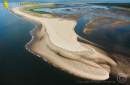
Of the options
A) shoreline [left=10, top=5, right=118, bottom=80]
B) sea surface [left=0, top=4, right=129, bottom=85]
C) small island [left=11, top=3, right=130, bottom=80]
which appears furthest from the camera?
small island [left=11, top=3, right=130, bottom=80]

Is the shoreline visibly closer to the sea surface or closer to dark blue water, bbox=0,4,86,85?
the sea surface

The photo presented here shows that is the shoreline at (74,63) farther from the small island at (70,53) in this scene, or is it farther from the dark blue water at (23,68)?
the dark blue water at (23,68)

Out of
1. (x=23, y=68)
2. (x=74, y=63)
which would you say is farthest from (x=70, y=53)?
(x=23, y=68)

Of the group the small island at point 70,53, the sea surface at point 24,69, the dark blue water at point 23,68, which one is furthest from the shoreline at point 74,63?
the dark blue water at point 23,68

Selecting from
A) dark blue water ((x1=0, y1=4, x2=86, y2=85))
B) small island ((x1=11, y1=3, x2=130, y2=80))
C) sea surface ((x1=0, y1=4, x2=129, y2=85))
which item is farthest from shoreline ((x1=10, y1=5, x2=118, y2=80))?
dark blue water ((x1=0, y1=4, x2=86, y2=85))

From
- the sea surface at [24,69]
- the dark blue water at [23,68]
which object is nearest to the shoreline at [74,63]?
the sea surface at [24,69]

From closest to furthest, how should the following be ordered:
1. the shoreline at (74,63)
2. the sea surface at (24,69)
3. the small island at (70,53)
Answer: the sea surface at (24,69) < the shoreline at (74,63) < the small island at (70,53)

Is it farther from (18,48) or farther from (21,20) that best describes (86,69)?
(21,20)

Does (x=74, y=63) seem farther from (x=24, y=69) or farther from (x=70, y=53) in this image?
(x=24, y=69)

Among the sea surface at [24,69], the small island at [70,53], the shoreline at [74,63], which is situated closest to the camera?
the sea surface at [24,69]

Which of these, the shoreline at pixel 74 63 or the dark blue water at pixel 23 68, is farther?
the shoreline at pixel 74 63

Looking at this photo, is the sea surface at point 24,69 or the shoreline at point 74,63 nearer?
the sea surface at point 24,69

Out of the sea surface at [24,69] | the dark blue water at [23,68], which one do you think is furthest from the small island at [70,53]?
the dark blue water at [23,68]
